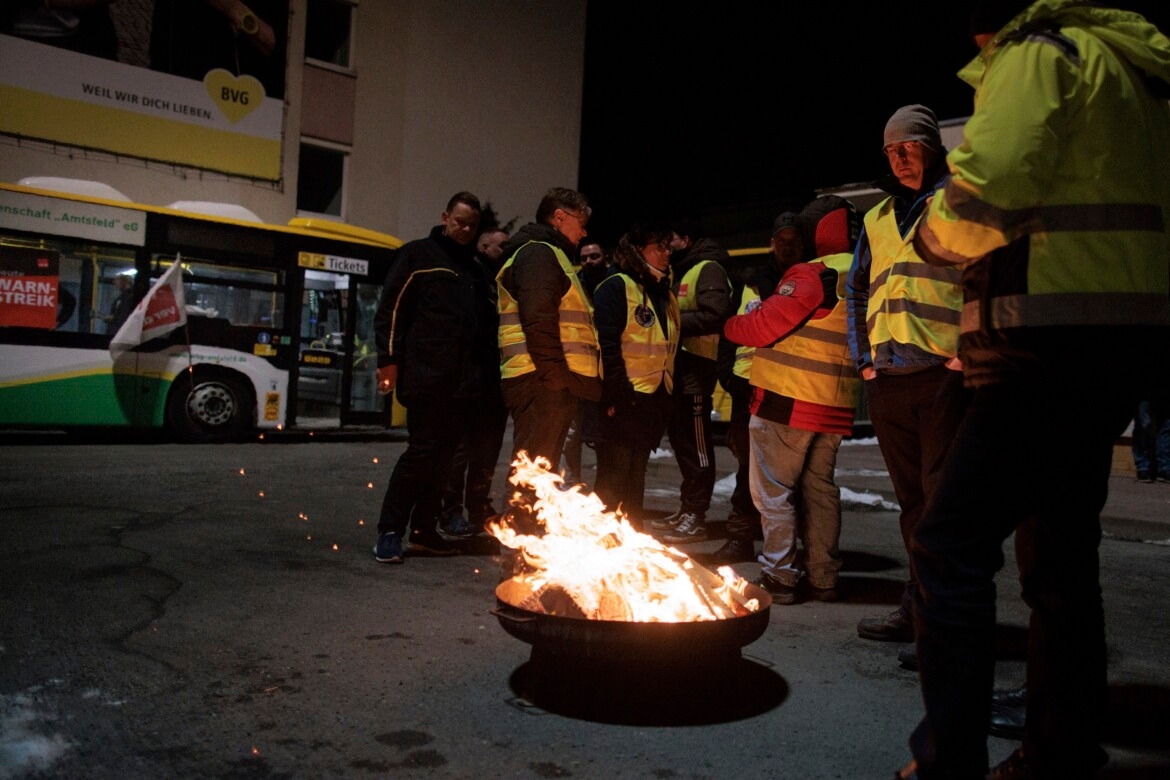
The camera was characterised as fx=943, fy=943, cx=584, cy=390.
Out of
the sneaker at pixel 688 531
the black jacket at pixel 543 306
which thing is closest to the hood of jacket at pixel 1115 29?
the black jacket at pixel 543 306

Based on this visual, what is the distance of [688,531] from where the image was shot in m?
6.82

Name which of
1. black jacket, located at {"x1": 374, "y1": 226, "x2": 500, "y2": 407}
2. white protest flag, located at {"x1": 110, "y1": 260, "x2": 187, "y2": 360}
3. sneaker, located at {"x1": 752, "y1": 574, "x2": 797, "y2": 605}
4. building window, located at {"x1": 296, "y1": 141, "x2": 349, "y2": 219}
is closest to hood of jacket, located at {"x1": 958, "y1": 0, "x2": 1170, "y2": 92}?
sneaker, located at {"x1": 752, "y1": 574, "x2": 797, "y2": 605}

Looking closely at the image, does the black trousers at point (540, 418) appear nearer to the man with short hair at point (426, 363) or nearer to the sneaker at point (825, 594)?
the man with short hair at point (426, 363)

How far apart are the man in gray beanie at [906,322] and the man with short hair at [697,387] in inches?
107

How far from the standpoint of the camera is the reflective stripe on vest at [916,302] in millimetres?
3666

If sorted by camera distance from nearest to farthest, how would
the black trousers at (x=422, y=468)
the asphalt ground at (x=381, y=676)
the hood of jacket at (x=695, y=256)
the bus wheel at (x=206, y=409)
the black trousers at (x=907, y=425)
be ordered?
the asphalt ground at (x=381, y=676), the black trousers at (x=907, y=425), the black trousers at (x=422, y=468), the hood of jacket at (x=695, y=256), the bus wheel at (x=206, y=409)

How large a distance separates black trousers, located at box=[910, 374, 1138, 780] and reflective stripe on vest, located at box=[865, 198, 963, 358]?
1344 millimetres

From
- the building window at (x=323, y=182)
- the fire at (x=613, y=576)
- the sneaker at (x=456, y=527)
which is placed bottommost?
the sneaker at (x=456, y=527)

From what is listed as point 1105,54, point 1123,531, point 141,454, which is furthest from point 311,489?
point 1105,54

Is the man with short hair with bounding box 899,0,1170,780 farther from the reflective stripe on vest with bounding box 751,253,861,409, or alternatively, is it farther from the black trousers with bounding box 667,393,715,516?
the black trousers with bounding box 667,393,715,516

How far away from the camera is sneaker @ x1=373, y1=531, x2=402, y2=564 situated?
17.7ft

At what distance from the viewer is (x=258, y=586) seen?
15.5 ft

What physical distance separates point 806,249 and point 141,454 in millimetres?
8470

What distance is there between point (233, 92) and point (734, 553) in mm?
17975
